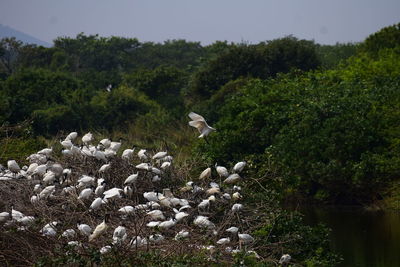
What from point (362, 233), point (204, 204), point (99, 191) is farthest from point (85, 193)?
point (362, 233)

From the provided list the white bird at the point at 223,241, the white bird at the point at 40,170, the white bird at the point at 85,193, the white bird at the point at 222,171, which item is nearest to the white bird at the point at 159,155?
the white bird at the point at 222,171

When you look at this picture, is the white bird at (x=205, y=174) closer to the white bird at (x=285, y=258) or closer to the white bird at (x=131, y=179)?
the white bird at (x=131, y=179)

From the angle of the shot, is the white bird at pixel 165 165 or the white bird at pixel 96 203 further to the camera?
the white bird at pixel 165 165

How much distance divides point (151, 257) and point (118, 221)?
1.50 meters

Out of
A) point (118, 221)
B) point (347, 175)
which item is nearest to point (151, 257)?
point (118, 221)

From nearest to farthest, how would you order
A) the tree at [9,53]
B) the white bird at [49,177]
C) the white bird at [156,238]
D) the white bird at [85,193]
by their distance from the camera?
the white bird at [156,238], the white bird at [85,193], the white bird at [49,177], the tree at [9,53]

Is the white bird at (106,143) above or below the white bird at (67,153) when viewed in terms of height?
above

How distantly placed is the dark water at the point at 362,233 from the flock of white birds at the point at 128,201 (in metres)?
3.39

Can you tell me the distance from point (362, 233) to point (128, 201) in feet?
23.6

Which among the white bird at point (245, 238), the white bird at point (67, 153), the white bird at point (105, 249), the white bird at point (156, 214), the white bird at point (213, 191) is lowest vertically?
the white bird at point (245, 238)

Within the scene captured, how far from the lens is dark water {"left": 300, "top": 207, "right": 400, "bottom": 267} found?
13469mm

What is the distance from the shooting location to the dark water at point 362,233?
13469mm

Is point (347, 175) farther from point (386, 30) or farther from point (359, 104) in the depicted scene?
point (386, 30)

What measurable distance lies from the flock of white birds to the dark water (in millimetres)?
3390
